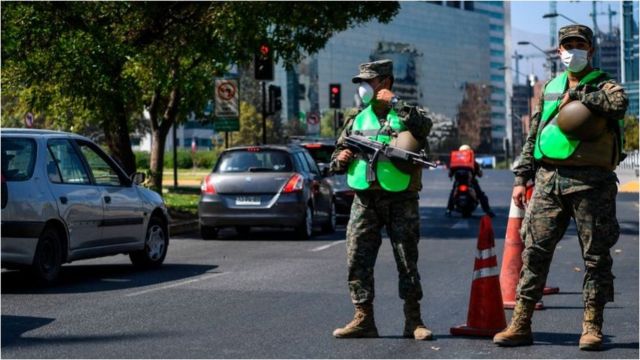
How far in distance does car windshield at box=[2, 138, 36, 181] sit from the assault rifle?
4.68 m

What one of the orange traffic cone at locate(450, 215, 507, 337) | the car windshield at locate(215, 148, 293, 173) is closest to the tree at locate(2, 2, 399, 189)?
the car windshield at locate(215, 148, 293, 173)

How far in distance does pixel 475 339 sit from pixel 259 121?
3434 inches

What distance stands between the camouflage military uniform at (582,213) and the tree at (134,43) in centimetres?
1282

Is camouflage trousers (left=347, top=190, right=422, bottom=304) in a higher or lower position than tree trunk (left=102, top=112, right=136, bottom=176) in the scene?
lower

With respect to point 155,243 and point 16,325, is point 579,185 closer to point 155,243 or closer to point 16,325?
point 16,325

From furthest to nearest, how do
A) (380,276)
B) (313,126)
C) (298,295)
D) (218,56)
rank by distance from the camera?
(313,126), (218,56), (380,276), (298,295)

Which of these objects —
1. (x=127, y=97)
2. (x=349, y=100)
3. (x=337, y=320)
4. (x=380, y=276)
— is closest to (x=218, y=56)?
(x=127, y=97)

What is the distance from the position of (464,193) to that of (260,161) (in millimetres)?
8622

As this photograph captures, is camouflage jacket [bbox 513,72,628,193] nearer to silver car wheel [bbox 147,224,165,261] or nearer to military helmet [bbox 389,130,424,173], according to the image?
military helmet [bbox 389,130,424,173]

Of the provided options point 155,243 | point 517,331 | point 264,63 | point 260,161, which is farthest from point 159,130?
point 517,331

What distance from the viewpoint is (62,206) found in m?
12.6

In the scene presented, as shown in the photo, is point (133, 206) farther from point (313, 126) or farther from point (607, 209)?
point (313, 126)

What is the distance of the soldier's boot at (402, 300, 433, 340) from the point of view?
8727 millimetres

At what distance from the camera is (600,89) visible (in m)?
8.05
